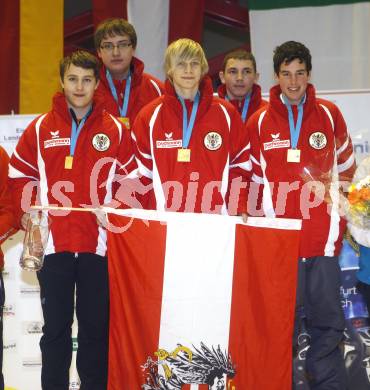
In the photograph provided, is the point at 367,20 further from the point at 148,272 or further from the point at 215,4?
the point at 148,272

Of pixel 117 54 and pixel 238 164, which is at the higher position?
pixel 117 54

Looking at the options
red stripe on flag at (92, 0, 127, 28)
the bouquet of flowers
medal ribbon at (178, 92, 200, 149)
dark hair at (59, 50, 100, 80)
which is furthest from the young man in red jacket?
red stripe on flag at (92, 0, 127, 28)

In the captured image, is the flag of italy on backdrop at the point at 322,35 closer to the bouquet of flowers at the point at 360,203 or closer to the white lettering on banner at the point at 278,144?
the white lettering on banner at the point at 278,144

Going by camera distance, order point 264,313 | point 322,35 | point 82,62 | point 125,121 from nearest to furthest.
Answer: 1. point 264,313
2. point 82,62
3. point 125,121
4. point 322,35

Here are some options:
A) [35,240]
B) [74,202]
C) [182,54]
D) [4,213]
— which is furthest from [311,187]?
[4,213]

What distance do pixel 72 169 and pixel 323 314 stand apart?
1608 millimetres

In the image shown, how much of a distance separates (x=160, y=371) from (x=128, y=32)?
2.12 metres

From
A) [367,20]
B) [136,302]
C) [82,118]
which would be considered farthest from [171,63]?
[367,20]

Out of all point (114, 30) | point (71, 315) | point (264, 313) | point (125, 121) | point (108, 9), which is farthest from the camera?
point (108, 9)

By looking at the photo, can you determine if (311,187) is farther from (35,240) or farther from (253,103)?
(35,240)

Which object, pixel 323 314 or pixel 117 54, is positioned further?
pixel 117 54

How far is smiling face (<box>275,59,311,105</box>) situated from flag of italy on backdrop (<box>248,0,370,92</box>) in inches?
76.8

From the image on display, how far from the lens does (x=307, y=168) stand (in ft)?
12.8

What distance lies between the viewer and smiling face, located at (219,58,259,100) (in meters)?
4.57
